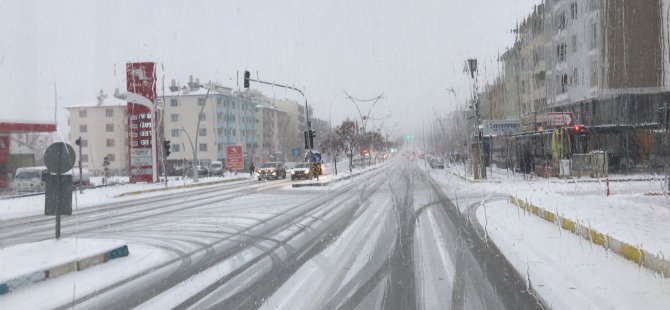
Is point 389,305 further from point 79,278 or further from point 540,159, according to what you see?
point 540,159

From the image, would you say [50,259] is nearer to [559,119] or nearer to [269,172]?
[559,119]

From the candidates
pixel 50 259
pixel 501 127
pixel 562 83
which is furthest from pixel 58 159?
pixel 562 83

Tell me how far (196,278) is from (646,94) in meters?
36.9

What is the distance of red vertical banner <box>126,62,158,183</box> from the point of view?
40375 mm

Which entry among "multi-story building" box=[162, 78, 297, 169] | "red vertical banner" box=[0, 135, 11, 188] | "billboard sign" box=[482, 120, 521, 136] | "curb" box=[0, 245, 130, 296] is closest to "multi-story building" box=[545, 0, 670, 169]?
"billboard sign" box=[482, 120, 521, 136]

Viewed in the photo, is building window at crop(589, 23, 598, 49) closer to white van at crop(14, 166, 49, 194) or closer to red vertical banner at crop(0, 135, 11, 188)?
white van at crop(14, 166, 49, 194)

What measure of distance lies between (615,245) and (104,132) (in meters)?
88.3

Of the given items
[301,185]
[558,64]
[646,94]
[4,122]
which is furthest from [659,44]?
[4,122]

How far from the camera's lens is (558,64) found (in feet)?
146

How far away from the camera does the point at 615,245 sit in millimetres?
9156

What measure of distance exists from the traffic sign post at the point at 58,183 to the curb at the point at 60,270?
1591 mm

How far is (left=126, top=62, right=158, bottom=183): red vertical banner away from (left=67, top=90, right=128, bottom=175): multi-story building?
4825cm

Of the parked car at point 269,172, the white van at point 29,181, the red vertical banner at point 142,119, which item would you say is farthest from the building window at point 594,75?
the white van at point 29,181

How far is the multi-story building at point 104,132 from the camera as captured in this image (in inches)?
3383
